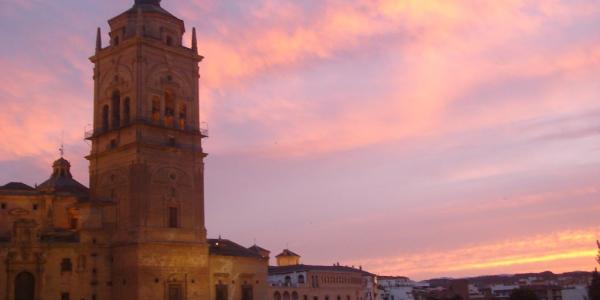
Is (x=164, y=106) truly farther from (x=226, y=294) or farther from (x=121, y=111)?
(x=226, y=294)

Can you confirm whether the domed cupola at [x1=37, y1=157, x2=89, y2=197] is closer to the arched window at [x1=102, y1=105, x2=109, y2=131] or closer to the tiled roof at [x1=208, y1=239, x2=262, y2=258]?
the arched window at [x1=102, y1=105, x2=109, y2=131]

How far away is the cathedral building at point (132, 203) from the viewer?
4631 cm

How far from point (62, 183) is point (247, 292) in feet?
55.0

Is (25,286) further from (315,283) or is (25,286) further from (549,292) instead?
(549,292)

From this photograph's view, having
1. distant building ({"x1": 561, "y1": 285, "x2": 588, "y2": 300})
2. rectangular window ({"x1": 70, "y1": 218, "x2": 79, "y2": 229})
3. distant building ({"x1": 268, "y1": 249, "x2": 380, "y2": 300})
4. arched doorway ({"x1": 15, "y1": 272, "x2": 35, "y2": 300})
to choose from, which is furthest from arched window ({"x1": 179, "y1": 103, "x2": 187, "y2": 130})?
distant building ({"x1": 561, "y1": 285, "x2": 588, "y2": 300})

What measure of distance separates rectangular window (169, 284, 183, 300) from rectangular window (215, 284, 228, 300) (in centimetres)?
400

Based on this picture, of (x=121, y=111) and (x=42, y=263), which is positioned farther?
(x=121, y=111)

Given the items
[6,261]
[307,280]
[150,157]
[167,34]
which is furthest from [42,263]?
[307,280]

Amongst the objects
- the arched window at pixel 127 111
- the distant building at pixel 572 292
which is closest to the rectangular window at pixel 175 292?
the arched window at pixel 127 111

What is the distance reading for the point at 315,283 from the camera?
269ft

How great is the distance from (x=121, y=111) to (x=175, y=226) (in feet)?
30.8

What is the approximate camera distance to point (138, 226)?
156 feet

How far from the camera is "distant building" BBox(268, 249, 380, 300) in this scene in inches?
3059

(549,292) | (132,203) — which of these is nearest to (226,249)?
(132,203)
